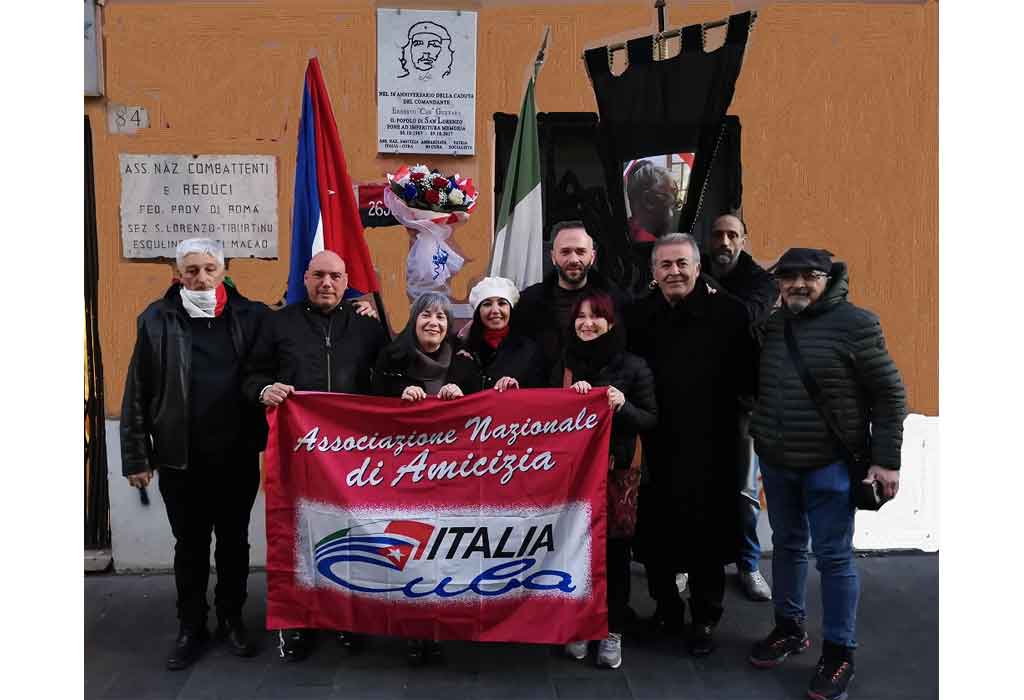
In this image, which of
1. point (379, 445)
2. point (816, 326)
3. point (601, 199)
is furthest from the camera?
point (601, 199)

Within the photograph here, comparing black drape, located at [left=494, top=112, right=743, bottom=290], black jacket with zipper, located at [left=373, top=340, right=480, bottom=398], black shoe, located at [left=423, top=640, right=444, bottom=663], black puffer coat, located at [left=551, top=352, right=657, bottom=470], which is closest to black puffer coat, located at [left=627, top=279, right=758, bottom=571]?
black puffer coat, located at [left=551, top=352, right=657, bottom=470]

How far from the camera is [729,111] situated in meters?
5.35

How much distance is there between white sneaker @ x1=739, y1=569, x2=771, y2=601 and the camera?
15.5ft

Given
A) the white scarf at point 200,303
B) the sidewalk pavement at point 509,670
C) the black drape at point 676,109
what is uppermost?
the black drape at point 676,109

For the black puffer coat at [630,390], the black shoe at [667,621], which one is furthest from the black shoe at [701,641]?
the black puffer coat at [630,390]

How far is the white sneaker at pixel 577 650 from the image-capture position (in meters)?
3.91

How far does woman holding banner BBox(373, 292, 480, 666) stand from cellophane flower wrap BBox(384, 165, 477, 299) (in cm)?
122

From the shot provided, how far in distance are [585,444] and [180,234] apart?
3.29 meters

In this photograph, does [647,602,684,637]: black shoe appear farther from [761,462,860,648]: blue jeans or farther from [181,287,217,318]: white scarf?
[181,287,217,318]: white scarf

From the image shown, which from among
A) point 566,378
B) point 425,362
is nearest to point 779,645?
point 566,378

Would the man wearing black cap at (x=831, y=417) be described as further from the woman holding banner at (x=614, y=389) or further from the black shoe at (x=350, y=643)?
the black shoe at (x=350, y=643)

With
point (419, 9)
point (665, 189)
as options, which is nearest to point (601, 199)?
point (665, 189)

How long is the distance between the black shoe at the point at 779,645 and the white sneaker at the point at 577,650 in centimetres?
86

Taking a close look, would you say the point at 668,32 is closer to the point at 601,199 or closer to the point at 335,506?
the point at 601,199
